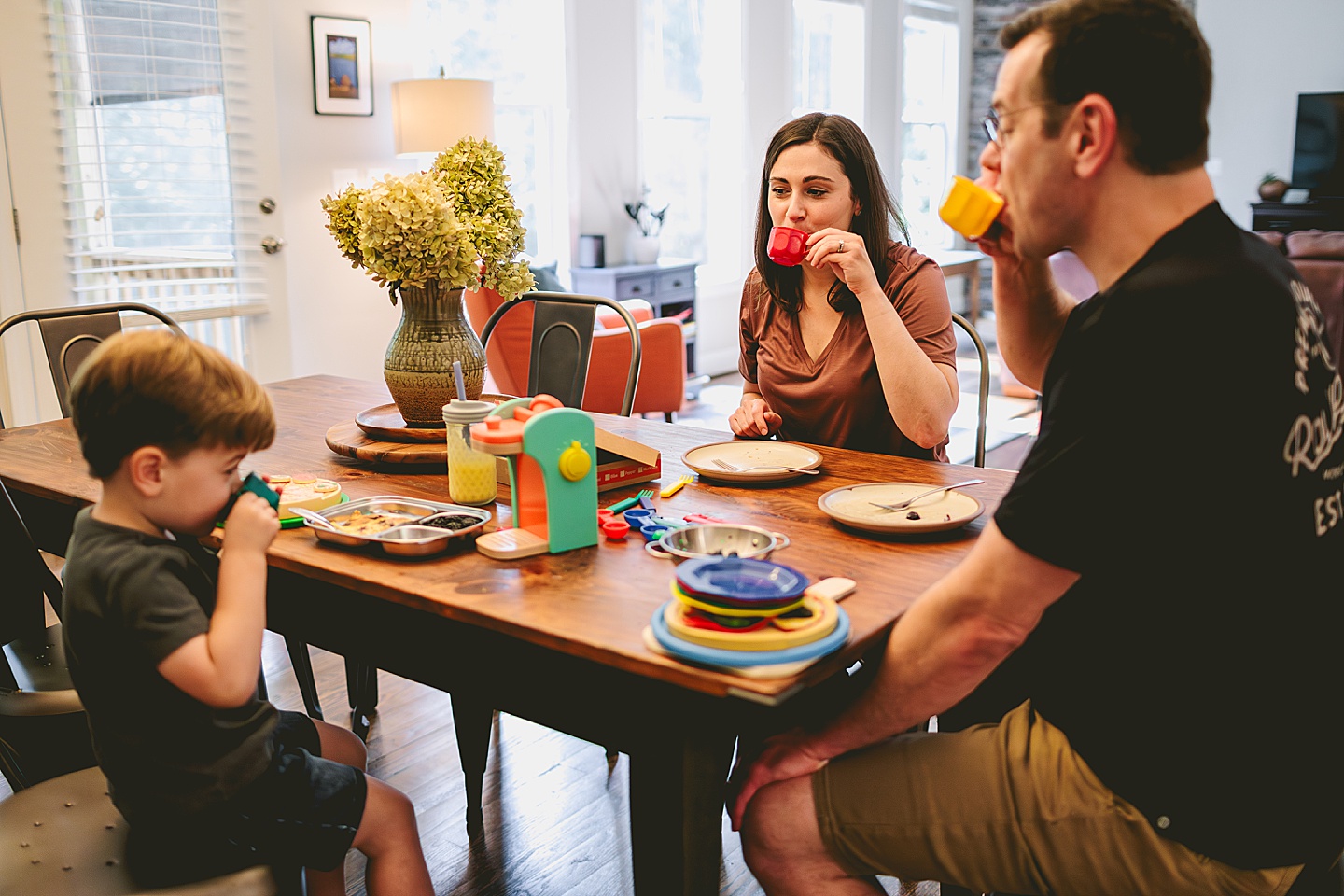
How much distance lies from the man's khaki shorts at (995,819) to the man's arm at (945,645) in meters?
0.04

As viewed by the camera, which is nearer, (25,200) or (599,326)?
(25,200)

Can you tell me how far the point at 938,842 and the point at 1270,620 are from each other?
1.37 ft

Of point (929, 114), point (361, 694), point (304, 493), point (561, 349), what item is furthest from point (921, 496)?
point (929, 114)

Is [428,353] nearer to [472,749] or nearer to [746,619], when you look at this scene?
[472,749]

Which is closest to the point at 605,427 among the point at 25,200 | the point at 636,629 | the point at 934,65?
the point at 636,629

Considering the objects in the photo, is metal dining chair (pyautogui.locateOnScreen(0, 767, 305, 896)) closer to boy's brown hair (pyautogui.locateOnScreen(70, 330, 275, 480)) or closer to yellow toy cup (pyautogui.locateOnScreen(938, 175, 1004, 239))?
boy's brown hair (pyautogui.locateOnScreen(70, 330, 275, 480))

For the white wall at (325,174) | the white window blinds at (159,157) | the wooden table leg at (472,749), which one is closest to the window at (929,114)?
the white wall at (325,174)

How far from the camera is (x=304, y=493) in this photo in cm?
163

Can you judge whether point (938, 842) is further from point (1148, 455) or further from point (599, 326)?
point (599, 326)

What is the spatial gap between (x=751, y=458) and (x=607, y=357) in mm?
2815

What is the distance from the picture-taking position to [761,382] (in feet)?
7.38

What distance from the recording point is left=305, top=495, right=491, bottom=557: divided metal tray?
1.41m

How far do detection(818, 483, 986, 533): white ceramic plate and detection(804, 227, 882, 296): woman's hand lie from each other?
419 millimetres

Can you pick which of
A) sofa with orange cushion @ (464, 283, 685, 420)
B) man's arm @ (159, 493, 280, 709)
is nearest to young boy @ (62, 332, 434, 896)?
man's arm @ (159, 493, 280, 709)
